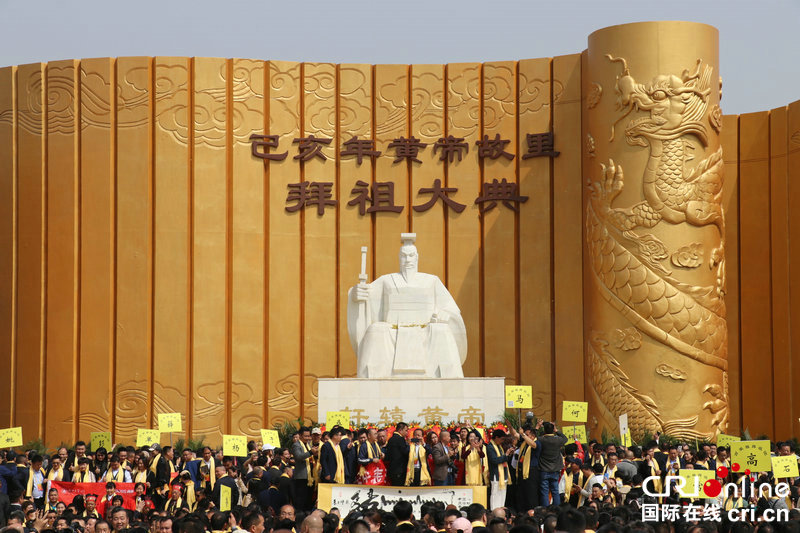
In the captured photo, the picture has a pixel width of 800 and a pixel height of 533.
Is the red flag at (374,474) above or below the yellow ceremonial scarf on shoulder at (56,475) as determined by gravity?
above

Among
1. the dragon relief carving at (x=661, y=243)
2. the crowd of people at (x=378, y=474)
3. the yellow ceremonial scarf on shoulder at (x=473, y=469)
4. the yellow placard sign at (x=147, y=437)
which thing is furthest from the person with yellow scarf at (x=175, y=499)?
the dragon relief carving at (x=661, y=243)

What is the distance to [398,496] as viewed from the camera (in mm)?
9766

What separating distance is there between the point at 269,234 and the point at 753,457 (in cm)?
977

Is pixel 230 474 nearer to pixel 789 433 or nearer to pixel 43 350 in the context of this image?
pixel 43 350

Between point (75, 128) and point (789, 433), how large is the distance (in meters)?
11.5

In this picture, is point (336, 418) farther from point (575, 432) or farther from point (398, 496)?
point (398, 496)

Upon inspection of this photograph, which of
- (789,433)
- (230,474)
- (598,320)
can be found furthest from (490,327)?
(230,474)

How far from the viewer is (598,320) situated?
1681 cm

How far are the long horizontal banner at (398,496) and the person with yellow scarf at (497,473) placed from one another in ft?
2.58

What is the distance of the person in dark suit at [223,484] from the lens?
10.2m

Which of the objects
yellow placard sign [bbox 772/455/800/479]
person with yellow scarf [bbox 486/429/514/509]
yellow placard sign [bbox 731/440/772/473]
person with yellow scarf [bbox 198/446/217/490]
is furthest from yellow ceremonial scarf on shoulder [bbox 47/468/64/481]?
yellow placard sign [bbox 772/455/800/479]

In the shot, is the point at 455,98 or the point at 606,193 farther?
the point at 455,98

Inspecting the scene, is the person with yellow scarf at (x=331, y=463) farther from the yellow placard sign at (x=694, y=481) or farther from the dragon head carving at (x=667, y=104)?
the dragon head carving at (x=667, y=104)

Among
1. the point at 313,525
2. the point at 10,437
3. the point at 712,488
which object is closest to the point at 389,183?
the point at 10,437
